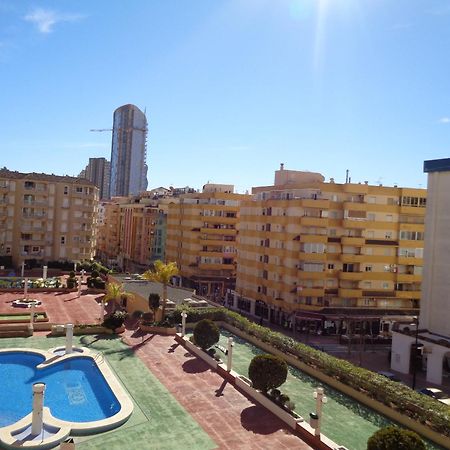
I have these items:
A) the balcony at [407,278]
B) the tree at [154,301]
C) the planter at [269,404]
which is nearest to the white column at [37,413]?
the planter at [269,404]

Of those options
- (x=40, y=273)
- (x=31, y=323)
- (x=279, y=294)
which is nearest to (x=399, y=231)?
(x=279, y=294)

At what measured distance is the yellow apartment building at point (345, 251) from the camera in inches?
2352

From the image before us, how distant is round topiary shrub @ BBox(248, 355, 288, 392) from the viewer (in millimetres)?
27891

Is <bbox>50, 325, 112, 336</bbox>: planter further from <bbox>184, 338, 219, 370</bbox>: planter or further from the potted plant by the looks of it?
<bbox>184, 338, 219, 370</bbox>: planter

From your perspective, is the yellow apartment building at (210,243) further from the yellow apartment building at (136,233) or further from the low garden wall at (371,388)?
the low garden wall at (371,388)

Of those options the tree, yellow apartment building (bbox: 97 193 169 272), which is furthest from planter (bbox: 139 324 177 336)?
yellow apartment building (bbox: 97 193 169 272)

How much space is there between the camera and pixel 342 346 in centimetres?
5278

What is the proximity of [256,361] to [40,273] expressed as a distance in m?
63.8

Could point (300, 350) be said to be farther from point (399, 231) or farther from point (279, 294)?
point (399, 231)

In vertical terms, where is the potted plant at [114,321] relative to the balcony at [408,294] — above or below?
below

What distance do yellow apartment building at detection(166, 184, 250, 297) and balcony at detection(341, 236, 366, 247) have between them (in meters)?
28.7

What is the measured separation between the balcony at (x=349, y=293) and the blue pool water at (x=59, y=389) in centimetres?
3429

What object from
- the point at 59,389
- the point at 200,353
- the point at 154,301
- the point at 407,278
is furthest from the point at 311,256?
the point at 59,389

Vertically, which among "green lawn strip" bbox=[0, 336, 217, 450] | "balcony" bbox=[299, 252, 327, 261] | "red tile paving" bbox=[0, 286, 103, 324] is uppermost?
"balcony" bbox=[299, 252, 327, 261]
